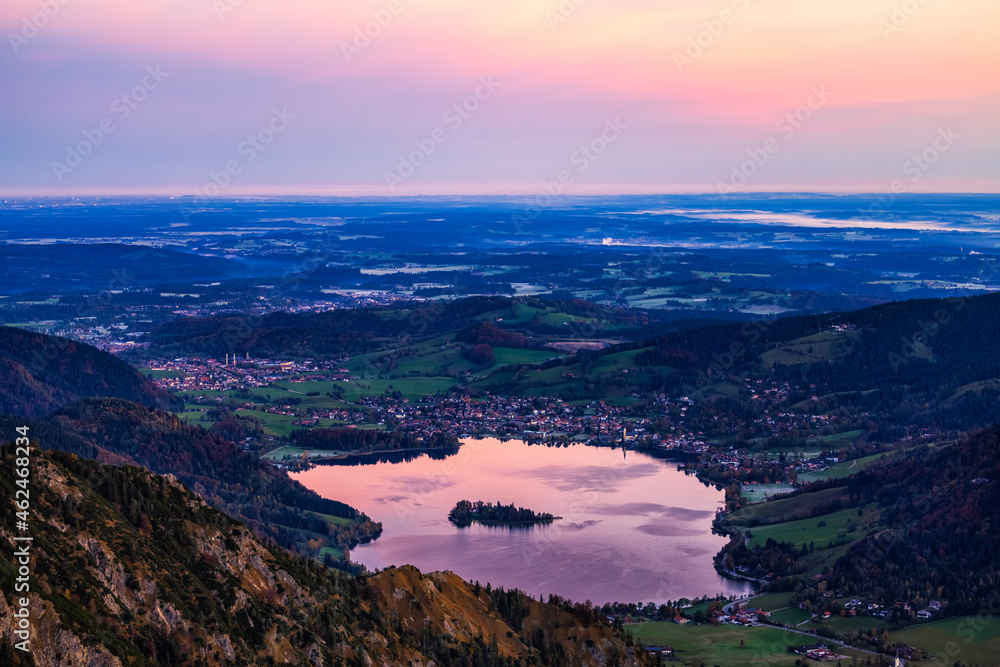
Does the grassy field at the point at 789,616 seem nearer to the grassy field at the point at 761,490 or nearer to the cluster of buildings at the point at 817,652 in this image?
the cluster of buildings at the point at 817,652

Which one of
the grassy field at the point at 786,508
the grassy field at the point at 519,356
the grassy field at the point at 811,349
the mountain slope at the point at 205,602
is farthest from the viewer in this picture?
the grassy field at the point at 519,356

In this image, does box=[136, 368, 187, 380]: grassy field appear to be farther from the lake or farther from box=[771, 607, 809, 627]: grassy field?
box=[771, 607, 809, 627]: grassy field

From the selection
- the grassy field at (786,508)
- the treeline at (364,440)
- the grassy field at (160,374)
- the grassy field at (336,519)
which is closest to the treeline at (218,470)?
the grassy field at (336,519)

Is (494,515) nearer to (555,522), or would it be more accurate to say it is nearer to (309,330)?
(555,522)

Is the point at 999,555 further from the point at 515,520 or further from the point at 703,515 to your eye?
the point at 515,520

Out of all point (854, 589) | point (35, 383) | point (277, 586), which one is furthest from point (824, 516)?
point (35, 383)

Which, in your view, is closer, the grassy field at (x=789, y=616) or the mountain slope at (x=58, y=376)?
the grassy field at (x=789, y=616)

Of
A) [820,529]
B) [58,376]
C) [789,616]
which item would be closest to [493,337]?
[58,376]

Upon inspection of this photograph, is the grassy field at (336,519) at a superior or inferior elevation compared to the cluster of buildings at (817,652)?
inferior
